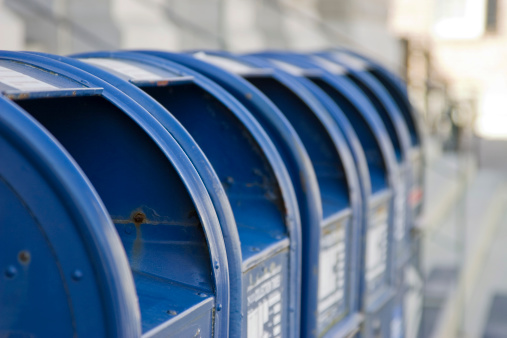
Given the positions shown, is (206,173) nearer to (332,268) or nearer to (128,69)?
(128,69)

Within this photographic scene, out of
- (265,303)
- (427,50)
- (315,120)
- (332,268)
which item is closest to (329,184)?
(315,120)

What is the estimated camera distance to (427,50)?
1194 cm

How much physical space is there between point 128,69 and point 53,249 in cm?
93

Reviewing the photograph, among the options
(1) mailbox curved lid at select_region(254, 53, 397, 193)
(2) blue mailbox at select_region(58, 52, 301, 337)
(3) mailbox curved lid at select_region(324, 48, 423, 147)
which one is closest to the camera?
(2) blue mailbox at select_region(58, 52, 301, 337)

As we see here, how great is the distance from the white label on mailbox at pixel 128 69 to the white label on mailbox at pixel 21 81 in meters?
0.45

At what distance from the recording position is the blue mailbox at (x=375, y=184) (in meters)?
3.34

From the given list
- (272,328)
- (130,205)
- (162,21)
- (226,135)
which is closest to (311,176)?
(226,135)

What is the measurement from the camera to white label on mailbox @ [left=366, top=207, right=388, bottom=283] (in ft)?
10.7

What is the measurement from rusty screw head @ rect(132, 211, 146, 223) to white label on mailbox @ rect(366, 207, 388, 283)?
4.85ft

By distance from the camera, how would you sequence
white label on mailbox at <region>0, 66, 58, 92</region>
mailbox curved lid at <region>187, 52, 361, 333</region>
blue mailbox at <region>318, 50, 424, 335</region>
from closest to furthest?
1. white label on mailbox at <region>0, 66, 58, 92</region>
2. mailbox curved lid at <region>187, 52, 361, 333</region>
3. blue mailbox at <region>318, 50, 424, 335</region>

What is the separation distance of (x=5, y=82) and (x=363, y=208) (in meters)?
1.83

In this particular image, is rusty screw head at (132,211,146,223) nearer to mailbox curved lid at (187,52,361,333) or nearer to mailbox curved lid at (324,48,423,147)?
mailbox curved lid at (187,52,361,333)

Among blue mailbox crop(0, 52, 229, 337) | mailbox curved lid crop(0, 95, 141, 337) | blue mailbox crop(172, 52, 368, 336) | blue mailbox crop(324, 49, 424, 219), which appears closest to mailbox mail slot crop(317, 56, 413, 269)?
blue mailbox crop(324, 49, 424, 219)

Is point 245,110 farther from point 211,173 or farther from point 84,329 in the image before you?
point 84,329
